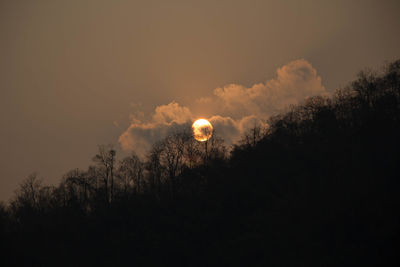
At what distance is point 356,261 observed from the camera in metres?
34.0

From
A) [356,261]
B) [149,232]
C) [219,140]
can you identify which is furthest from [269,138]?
[356,261]

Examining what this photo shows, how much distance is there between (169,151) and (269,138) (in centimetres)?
2332

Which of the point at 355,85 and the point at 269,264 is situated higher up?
the point at 355,85

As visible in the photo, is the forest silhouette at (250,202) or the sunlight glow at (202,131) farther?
the sunlight glow at (202,131)

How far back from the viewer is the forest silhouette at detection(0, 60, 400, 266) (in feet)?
130

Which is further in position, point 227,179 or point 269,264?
point 227,179

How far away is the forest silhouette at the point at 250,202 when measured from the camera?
39.7 m

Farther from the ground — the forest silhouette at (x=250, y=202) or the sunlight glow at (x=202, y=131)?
the sunlight glow at (x=202, y=131)

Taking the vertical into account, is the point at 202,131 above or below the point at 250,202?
above

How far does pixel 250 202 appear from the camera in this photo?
179ft

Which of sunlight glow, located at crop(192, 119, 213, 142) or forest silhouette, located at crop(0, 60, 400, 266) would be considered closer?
forest silhouette, located at crop(0, 60, 400, 266)

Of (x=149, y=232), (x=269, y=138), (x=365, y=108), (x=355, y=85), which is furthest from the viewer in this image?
(x=269, y=138)

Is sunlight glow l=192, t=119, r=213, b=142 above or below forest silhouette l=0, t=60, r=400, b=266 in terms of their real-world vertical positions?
above

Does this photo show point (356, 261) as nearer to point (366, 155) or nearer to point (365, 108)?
point (366, 155)
